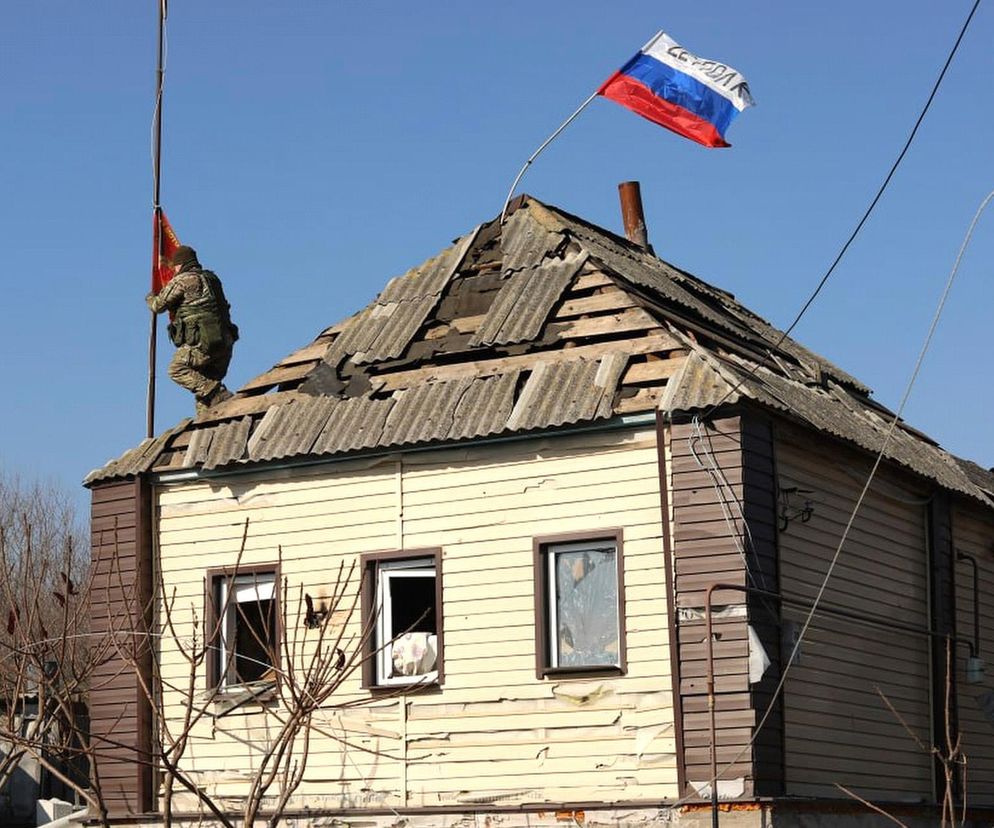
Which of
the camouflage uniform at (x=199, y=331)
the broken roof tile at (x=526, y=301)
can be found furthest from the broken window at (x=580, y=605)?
the camouflage uniform at (x=199, y=331)

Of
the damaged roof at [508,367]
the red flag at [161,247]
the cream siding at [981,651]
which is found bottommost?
the cream siding at [981,651]

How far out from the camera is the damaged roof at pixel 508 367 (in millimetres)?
17344

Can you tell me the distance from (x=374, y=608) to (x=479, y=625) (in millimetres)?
1191

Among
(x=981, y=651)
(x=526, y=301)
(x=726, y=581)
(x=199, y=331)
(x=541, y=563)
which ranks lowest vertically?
(x=981, y=651)

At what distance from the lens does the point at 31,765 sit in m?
28.6

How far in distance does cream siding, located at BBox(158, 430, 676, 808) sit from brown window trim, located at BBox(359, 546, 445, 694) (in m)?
0.07

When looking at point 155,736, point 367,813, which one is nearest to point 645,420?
point 367,813

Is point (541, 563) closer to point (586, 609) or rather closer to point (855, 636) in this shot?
point (586, 609)

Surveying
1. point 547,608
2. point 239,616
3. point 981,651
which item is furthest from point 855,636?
point 239,616

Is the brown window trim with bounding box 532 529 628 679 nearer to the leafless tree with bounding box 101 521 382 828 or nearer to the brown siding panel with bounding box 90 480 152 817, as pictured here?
the leafless tree with bounding box 101 521 382 828

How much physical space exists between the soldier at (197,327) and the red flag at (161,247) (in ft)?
2.31

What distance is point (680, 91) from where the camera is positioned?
1998cm

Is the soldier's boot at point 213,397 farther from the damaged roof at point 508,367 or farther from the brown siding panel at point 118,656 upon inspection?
the brown siding panel at point 118,656

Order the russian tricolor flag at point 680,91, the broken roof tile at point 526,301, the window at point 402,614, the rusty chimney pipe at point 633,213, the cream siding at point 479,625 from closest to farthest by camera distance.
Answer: the cream siding at point 479,625, the window at point 402,614, the broken roof tile at point 526,301, the russian tricolor flag at point 680,91, the rusty chimney pipe at point 633,213
